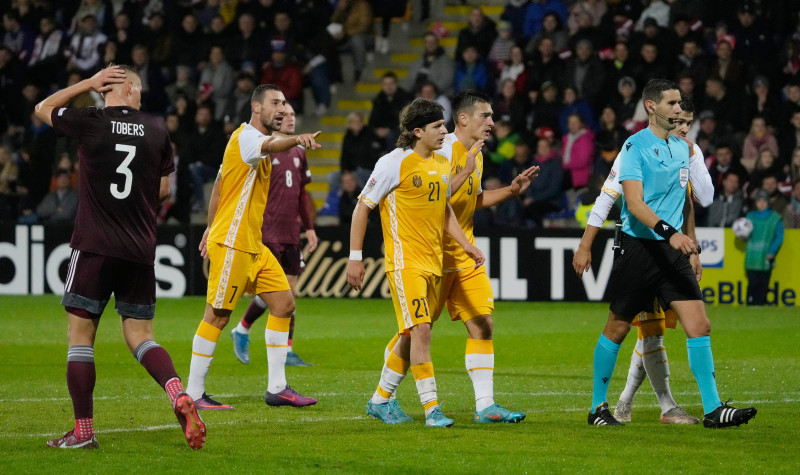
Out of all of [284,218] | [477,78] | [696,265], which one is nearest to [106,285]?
[696,265]

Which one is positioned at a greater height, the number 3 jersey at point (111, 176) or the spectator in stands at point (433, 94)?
the spectator in stands at point (433, 94)

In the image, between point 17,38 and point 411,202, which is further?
point 17,38

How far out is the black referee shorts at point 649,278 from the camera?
7754mm

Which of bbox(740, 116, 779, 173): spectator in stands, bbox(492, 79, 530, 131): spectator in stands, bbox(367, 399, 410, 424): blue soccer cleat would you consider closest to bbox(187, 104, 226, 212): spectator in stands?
bbox(492, 79, 530, 131): spectator in stands

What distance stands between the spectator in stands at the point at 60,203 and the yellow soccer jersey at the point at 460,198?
1333cm

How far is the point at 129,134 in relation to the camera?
7.16m

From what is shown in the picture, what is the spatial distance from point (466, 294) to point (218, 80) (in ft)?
51.2

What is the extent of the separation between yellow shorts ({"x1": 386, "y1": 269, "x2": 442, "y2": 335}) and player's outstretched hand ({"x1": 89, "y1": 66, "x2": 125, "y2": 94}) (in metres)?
2.06

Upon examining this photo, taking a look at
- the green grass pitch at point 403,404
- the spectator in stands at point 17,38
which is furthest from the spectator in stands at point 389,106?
the spectator in stands at point 17,38

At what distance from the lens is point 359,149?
2050 centimetres

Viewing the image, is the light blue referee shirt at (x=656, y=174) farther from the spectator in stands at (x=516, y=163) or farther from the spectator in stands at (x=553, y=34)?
the spectator in stands at (x=553, y=34)

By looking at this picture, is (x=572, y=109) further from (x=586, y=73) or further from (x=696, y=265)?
(x=696, y=265)

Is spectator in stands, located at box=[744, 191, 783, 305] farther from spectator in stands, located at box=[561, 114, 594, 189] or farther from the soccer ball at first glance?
spectator in stands, located at box=[561, 114, 594, 189]

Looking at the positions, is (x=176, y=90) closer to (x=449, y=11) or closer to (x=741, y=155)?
(x=449, y=11)
